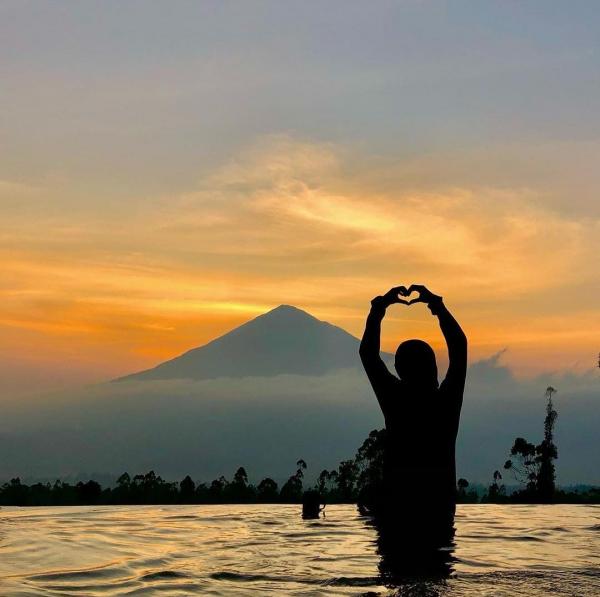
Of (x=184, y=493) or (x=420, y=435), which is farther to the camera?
(x=184, y=493)

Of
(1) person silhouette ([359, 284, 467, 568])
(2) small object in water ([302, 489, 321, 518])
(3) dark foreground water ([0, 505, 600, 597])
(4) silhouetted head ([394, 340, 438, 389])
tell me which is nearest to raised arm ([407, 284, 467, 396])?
(1) person silhouette ([359, 284, 467, 568])

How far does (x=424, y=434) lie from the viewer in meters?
9.92

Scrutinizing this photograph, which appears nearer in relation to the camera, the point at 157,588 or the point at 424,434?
the point at 157,588

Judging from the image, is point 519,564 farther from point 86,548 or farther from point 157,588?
point 86,548

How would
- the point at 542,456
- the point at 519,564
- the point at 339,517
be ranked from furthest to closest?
the point at 542,456 < the point at 339,517 < the point at 519,564

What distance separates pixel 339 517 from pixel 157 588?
8.40 m

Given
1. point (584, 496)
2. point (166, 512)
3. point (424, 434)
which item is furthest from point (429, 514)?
point (584, 496)

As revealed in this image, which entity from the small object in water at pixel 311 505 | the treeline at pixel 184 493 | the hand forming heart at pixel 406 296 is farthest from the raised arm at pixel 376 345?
the treeline at pixel 184 493

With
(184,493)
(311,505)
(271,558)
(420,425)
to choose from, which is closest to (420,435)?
(420,425)

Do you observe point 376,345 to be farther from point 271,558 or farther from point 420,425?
point 271,558

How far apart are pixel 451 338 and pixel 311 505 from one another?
7144 millimetres

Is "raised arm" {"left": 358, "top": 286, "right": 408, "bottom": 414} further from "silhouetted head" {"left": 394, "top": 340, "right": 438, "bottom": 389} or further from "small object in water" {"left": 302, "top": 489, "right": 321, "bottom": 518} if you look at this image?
"small object in water" {"left": 302, "top": 489, "right": 321, "bottom": 518}

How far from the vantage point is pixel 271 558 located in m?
9.76

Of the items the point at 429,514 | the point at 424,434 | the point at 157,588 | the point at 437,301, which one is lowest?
the point at 157,588
